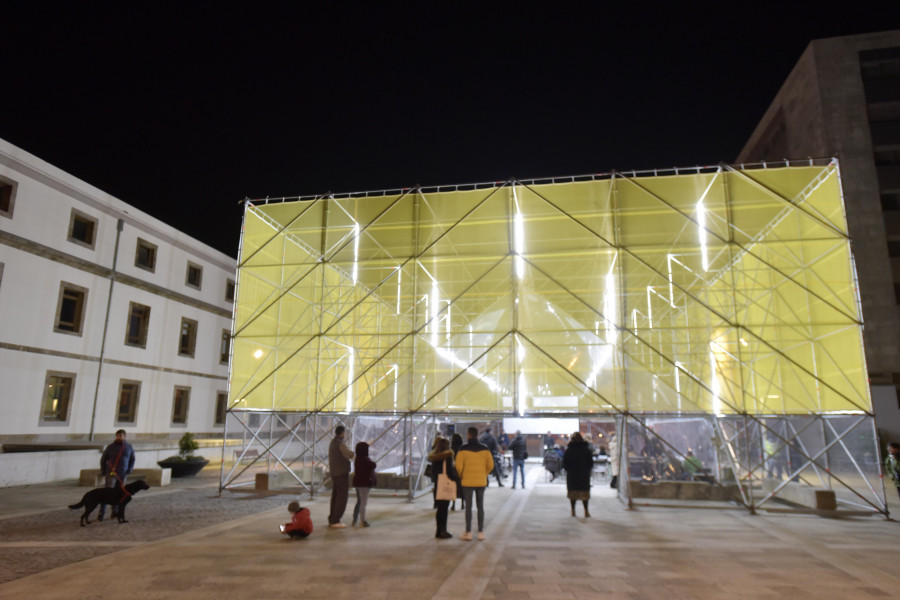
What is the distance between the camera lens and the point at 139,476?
15.0m

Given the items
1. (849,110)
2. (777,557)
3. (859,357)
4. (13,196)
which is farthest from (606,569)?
(849,110)

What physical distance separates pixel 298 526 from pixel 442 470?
213cm

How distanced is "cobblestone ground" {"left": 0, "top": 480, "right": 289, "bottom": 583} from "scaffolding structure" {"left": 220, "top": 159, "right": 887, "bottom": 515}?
1.09 meters

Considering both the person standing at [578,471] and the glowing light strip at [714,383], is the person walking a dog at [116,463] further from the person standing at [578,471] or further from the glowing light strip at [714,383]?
the glowing light strip at [714,383]

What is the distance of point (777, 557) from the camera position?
22.8ft

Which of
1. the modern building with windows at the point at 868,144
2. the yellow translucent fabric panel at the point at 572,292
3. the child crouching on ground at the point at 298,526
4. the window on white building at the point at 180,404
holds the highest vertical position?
the modern building with windows at the point at 868,144

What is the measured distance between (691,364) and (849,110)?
2395cm

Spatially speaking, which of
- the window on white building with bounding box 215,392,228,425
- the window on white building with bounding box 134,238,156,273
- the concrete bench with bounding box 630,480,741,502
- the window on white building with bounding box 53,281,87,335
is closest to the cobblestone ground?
the concrete bench with bounding box 630,480,741,502

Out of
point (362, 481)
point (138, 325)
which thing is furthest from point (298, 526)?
point (138, 325)

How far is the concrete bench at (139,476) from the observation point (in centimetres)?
1417

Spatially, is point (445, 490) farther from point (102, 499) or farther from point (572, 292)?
point (572, 292)

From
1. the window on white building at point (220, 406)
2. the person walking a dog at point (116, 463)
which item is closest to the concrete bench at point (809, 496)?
the person walking a dog at point (116, 463)

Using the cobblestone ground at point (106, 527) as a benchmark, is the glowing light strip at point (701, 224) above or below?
above

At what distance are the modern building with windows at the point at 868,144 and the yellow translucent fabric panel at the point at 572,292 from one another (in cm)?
1685
